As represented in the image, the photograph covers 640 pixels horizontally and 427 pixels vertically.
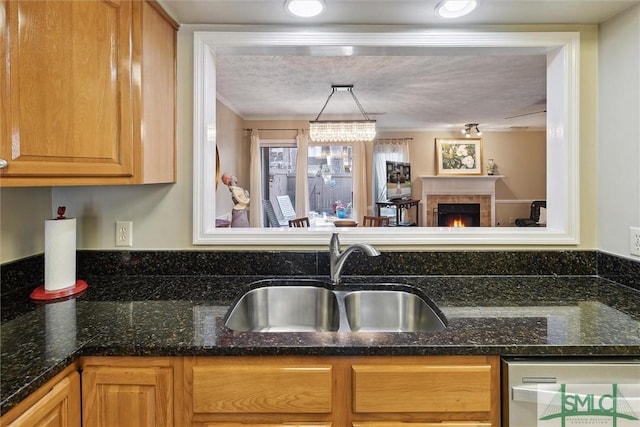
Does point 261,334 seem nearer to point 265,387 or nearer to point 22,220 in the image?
point 265,387

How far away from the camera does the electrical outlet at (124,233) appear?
1.62 meters

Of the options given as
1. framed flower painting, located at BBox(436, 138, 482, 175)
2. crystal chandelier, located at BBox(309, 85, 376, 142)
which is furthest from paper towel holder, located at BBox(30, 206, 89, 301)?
framed flower painting, located at BBox(436, 138, 482, 175)

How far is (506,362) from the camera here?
0.95 meters

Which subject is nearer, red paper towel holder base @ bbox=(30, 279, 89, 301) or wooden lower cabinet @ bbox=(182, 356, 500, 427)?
wooden lower cabinet @ bbox=(182, 356, 500, 427)

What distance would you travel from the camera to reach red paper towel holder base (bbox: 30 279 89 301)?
Answer: 1.32m

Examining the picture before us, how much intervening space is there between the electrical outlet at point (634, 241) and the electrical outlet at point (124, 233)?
2051 mm

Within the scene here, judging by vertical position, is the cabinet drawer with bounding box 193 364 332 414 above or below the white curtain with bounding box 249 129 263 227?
below

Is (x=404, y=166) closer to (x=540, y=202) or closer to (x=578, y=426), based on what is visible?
(x=540, y=202)

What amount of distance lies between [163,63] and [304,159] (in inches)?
202

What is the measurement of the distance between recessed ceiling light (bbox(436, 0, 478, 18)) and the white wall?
635 mm

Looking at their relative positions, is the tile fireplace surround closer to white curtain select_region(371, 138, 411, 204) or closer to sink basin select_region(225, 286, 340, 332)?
white curtain select_region(371, 138, 411, 204)

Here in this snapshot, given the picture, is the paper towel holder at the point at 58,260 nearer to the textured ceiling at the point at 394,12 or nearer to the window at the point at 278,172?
the textured ceiling at the point at 394,12

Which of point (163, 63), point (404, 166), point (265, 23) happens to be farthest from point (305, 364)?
point (404, 166)

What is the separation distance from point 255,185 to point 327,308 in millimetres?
4972
